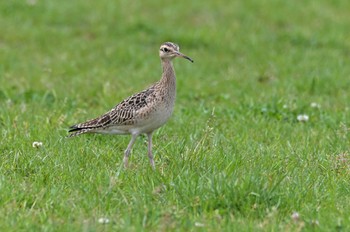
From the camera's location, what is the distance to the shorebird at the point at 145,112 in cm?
821

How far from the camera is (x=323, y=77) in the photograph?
1409cm

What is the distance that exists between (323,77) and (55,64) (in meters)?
4.94

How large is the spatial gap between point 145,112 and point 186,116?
2727 mm

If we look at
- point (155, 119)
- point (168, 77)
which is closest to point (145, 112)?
point (155, 119)

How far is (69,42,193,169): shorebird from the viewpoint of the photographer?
26.9 ft

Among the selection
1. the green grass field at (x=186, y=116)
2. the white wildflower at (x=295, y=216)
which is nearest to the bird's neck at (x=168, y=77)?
the green grass field at (x=186, y=116)

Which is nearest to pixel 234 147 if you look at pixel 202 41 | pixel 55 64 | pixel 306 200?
pixel 306 200

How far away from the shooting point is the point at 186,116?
10.9 meters

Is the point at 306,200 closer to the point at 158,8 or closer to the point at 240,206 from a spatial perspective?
the point at 240,206

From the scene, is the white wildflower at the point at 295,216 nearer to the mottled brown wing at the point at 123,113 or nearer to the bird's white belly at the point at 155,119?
the bird's white belly at the point at 155,119

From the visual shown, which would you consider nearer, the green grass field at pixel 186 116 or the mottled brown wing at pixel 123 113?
the green grass field at pixel 186 116

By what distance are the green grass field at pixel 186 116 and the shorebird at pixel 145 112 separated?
0.88 ft

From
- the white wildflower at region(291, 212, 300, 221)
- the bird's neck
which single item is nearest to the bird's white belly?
the bird's neck

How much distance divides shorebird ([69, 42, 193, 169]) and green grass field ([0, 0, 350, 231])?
268 millimetres
